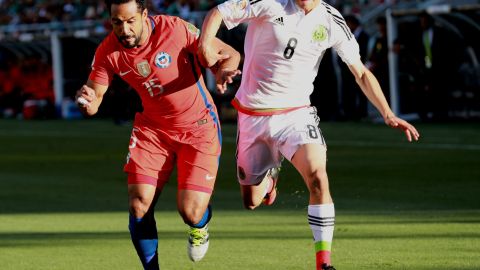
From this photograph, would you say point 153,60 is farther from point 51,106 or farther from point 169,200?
point 51,106

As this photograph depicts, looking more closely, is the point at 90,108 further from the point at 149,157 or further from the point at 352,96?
the point at 352,96

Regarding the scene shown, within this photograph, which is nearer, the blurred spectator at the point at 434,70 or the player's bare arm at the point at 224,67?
the player's bare arm at the point at 224,67

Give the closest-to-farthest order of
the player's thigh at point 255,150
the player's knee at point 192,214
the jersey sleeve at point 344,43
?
the player's knee at point 192,214, the jersey sleeve at point 344,43, the player's thigh at point 255,150

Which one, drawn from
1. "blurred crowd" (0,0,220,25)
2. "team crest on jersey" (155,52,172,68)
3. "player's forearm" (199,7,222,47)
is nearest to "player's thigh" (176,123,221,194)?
A: "team crest on jersey" (155,52,172,68)

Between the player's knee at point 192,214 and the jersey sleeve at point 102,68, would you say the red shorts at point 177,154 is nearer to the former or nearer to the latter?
the player's knee at point 192,214

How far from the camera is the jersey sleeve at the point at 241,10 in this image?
1016 centimetres

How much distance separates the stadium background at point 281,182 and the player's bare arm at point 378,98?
42.8 inches

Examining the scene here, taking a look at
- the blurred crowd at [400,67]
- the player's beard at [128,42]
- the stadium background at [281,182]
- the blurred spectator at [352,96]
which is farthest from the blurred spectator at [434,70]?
the player's beard at [128,42]

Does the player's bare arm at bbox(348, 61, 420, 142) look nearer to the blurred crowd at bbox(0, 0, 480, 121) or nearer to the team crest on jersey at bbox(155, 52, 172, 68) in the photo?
the team crest on jersey at bbox(155, 52, 172, 68)

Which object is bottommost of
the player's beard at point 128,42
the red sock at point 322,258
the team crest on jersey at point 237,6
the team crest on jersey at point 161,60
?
the red sock at point 322,258

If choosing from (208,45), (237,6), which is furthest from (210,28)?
(237,6)

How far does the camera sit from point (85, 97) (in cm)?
945

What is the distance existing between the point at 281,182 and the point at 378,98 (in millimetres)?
7769

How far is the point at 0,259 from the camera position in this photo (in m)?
11.2
